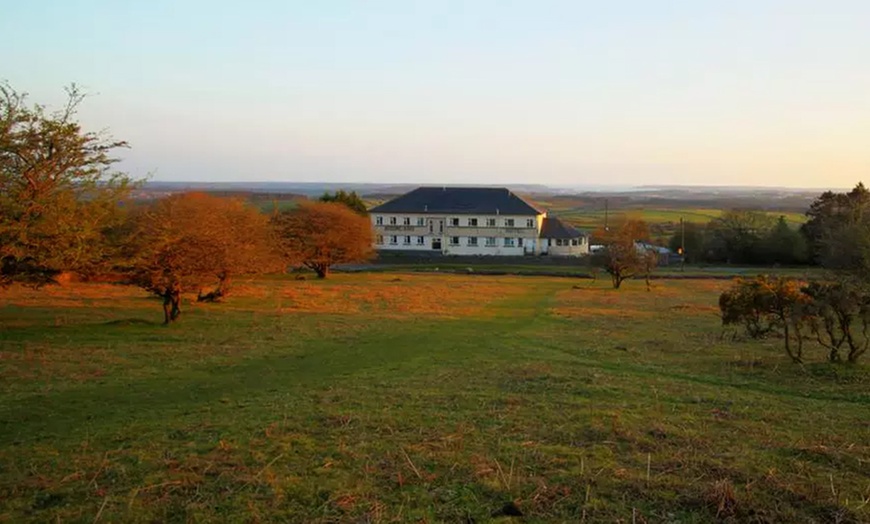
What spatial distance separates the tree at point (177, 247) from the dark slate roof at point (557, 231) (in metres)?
55.4

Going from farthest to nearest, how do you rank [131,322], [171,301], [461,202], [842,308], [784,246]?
[461,202]
[784,246]
[171,301]
[131,322]
[842,308]

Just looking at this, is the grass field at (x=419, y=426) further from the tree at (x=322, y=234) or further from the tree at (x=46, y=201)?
the tree at (x=322, y=234)

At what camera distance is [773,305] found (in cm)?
1888

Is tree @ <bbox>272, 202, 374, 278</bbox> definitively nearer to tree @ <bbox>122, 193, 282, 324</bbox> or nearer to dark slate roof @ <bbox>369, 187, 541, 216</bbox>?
tree @ <bbox>122, 193, 282, 324</bbox>

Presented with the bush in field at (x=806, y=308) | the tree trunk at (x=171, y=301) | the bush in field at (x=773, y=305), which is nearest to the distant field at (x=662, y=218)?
the bush in field at (x=773, y=305)

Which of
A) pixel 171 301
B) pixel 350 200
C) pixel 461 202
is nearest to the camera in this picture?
pixel 171 301

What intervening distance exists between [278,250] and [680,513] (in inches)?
1405

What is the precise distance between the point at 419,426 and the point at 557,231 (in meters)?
72.1

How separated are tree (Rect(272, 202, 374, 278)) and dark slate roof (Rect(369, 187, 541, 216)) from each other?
28033 millimetres

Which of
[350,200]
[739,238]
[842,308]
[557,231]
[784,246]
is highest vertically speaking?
[350,200]

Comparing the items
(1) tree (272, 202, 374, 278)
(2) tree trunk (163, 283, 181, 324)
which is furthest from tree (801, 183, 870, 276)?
(1) tree (272, 202, 374, 278)

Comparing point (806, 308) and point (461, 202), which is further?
point (461, 202)

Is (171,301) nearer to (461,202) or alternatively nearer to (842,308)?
(842,308)

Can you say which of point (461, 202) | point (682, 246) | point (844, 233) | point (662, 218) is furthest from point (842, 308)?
point (662, 218)
